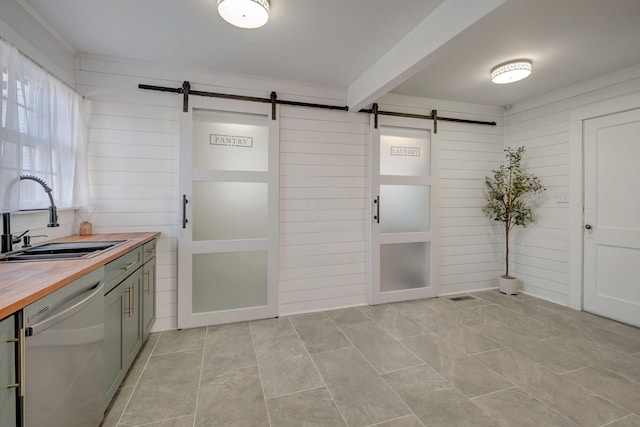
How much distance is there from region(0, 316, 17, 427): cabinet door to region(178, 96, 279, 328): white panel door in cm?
207

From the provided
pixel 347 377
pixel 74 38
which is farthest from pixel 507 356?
pixel 74 38

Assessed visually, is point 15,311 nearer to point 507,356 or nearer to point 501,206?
point 507,356

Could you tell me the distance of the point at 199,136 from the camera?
10.1 ft

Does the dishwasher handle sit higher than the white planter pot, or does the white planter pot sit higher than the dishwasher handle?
the dishwasher handle

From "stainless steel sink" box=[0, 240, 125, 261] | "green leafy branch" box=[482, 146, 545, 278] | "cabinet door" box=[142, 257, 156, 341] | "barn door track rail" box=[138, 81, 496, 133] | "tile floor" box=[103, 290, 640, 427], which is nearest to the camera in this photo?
"stainless steel sink" box=[0, 240, 125, 261]

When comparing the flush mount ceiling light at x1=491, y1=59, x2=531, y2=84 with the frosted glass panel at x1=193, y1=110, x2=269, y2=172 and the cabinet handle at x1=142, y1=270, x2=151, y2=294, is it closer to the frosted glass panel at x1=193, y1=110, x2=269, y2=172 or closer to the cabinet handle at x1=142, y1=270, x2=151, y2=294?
Result: the frosted glass panel at x1=193, y1=110, x2=269, y2=172

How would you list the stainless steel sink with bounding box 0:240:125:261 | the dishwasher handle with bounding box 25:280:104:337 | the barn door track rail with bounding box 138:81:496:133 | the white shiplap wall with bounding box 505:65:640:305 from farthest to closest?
the white shiplap wall with bounding box 505:65:640:305
the barn door track rail with bounding box 138:81:496:133
the stainless steel sink with bounding box 0:240:125:261
the dishwasher handle with bounding box 25:280:104:337

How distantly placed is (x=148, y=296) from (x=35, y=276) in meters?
1.40

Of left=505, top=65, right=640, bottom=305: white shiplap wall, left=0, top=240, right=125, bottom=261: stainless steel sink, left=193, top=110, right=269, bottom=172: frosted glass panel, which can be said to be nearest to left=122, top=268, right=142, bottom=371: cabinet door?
left=0, top=240, right=125, bottom=261: stainless steel sink

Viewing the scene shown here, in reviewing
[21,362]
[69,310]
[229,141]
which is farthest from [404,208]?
[21,362]

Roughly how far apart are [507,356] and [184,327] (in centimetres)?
304

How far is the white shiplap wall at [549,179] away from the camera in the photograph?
3664 millimetres

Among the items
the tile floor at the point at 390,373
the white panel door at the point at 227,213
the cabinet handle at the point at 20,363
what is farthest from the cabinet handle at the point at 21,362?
the white panel door at the point at 227,213

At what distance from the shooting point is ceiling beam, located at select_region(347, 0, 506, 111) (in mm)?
1867
